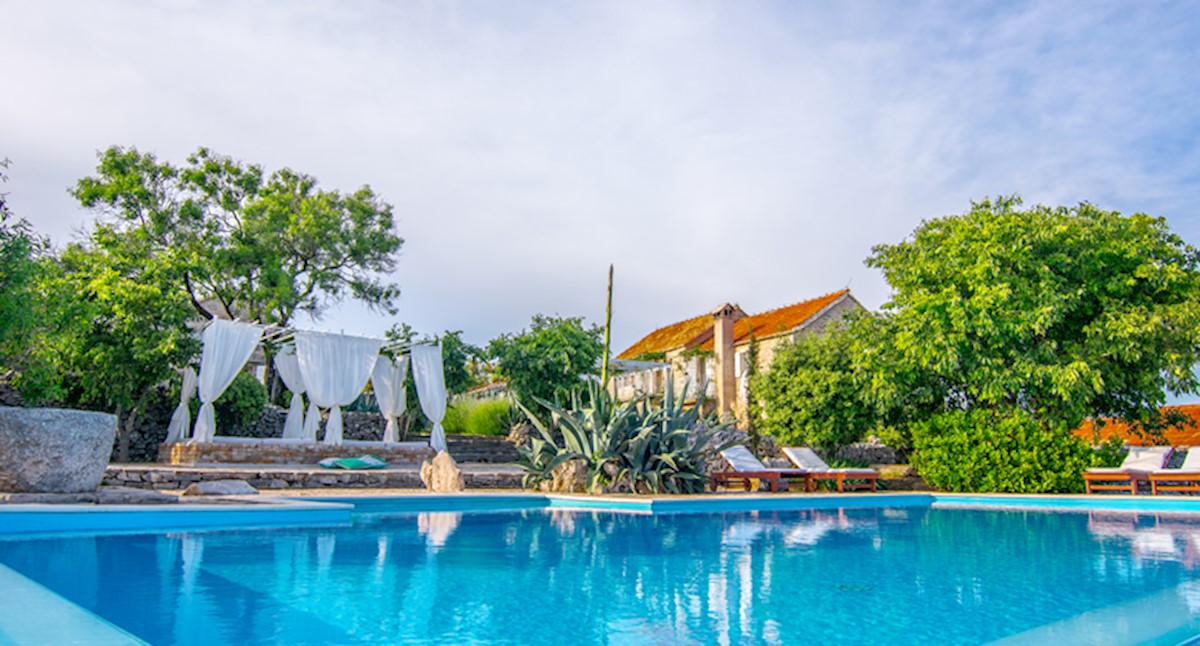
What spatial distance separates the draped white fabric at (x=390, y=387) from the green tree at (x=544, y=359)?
4.48 metres

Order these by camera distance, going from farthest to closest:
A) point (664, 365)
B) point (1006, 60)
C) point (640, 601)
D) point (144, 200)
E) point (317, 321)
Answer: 1. point (664, 365)
2. point (317, 321)
3. point (144, 200)
4. point (1006, 60)
5. point (640, 601)

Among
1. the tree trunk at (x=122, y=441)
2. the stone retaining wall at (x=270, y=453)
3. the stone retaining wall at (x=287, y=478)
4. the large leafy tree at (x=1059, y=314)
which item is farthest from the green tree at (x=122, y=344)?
the large leafy tree at (x=1059, y=314)

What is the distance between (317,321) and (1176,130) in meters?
Result: 24.6

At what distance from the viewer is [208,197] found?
25.8m

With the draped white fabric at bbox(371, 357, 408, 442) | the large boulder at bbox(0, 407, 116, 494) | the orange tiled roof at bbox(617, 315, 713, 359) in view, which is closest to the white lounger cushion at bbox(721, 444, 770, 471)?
the draped white fabric at bbox(371, 357, 408, 442)

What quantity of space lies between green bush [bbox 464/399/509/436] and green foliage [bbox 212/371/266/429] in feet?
20.9

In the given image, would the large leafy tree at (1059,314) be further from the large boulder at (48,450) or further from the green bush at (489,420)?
the large boulder at (48,450)

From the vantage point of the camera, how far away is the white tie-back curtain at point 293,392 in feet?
57.5

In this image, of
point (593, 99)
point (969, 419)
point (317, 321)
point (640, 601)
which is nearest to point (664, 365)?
point (317, 321)

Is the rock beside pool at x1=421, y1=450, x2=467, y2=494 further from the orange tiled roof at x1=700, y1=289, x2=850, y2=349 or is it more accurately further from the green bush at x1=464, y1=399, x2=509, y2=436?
the orange tiled roof at x1=700, y1=289, x2=850, y2=349

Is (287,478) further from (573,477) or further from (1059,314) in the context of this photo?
(1059,314)

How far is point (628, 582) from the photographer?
18.4 feet

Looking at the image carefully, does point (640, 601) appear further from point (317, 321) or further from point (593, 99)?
point (317, 321)

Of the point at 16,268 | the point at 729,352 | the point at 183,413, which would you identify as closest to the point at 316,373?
the point at 183,413
